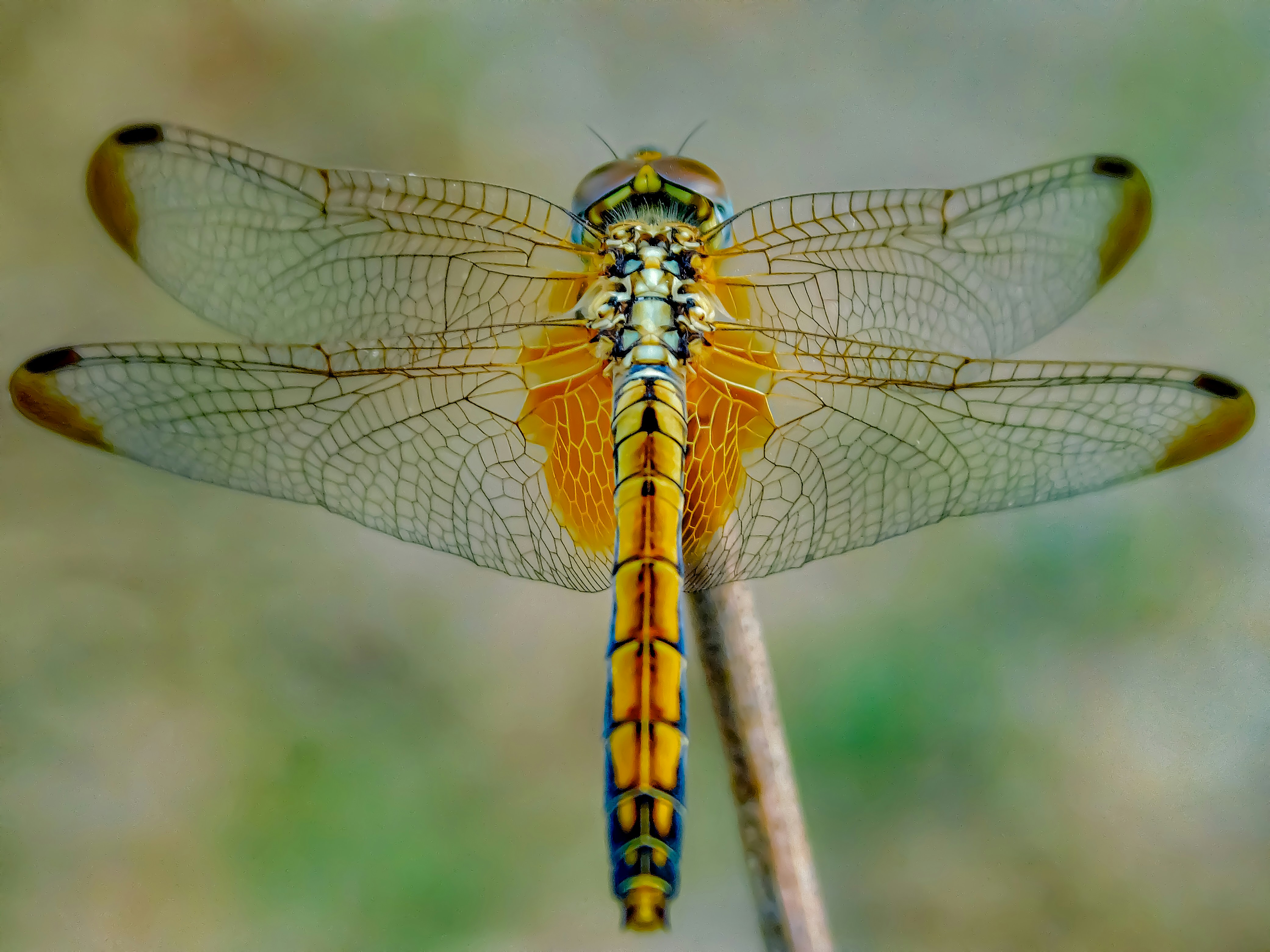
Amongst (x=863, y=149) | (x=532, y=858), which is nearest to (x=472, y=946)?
(x=532, y=858)

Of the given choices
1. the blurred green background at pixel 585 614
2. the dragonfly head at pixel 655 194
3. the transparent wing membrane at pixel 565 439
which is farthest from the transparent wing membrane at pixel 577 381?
the blurred green background at pixel 585 614

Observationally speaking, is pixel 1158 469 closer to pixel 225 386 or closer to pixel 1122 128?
pixel 225 386

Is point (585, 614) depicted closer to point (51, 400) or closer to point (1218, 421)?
point (51, 400)

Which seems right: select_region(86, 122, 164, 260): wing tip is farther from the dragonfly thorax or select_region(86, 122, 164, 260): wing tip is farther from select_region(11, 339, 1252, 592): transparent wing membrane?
the dragonfly thorax

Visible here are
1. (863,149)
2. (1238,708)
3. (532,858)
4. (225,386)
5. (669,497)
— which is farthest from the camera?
(863,149)

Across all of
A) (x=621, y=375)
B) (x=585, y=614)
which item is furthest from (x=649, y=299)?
(x=585, y=614)

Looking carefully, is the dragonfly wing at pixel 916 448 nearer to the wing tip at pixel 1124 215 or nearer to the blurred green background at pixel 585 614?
the wing tip at pixel 1124 215
